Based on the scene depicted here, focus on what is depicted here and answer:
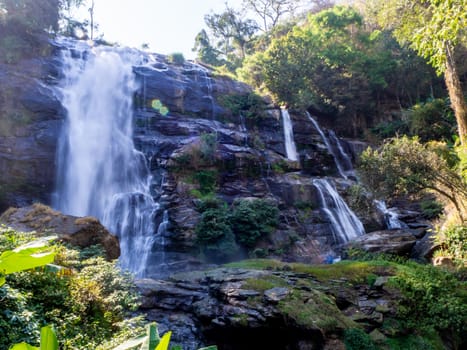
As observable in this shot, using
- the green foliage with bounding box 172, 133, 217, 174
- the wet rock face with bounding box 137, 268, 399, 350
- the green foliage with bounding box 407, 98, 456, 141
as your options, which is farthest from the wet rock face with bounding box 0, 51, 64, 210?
the green foliage with bounding box 407, 98, 456, 141

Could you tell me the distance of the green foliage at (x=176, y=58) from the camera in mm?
24766

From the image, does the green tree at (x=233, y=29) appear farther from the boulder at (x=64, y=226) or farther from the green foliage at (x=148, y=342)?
the green foliage at (x=148, y=342)

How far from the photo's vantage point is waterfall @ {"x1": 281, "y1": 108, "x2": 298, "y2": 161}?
20.5 metres

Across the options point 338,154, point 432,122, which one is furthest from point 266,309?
point 432,122

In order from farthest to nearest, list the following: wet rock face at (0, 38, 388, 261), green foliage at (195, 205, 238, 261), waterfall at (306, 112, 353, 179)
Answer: waterfall at (306, 112, 353, 179), wet rock face at (0, 38, 388, 261), green foliage at (195, 205, 238, 261)

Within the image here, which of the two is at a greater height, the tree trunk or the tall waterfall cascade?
the tree trunk

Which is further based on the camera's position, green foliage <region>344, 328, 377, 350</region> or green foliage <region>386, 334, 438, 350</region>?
green foliage <region>386, 334, 438, 350</region>

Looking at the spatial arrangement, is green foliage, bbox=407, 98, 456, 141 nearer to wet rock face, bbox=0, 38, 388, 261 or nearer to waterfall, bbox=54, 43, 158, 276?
wet rock face, bbox=0, 38, 388, 261

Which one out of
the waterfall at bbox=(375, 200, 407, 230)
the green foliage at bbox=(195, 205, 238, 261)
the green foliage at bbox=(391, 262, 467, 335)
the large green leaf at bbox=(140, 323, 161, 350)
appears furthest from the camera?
the waterfall at bbox=(375, 200, 407, 230)

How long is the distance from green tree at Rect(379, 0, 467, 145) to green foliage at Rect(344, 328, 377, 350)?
4.82 meters

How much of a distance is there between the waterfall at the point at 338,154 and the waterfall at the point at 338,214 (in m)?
3.14

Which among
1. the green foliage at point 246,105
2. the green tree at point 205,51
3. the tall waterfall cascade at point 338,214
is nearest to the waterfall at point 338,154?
the tall waterfall cascade at point 338,214

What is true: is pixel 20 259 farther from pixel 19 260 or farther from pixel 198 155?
pixel 198 155

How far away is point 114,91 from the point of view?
19547mm
